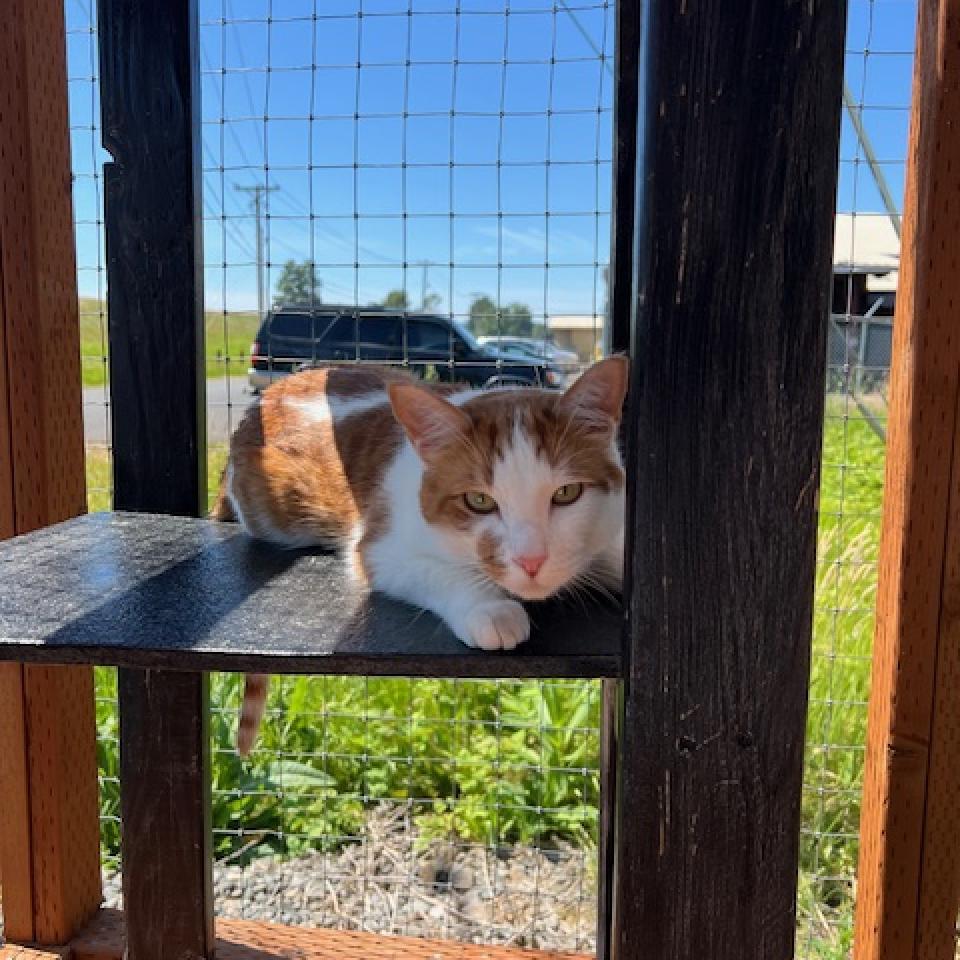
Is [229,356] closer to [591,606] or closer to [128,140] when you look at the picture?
[128,140]

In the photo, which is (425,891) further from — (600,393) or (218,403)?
(600,393)

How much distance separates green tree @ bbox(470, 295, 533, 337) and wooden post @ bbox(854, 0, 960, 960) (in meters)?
0.84

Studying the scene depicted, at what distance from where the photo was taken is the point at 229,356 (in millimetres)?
1910

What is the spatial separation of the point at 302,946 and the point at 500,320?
1196mm

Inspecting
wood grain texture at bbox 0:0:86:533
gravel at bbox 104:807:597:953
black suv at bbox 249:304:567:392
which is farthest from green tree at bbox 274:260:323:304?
gravel at bbox 104:807:597:953

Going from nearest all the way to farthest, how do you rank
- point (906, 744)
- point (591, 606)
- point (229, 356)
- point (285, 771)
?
point (591, 606)
point (906, 744)
point (229, 356)
point (285, 771)

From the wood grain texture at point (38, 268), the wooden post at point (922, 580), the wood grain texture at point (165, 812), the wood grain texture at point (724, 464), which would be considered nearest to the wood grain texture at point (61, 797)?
the wood grain texture at point (165, 812)

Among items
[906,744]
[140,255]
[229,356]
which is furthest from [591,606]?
[229,356]

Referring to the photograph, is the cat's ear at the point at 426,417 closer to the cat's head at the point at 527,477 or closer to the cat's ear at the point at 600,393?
the cat's head at the point at 527,477

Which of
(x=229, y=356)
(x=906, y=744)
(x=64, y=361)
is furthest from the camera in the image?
(x=229, y=356)

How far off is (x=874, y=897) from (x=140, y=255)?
4.26 feet

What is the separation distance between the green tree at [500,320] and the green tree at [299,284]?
0.33 meters

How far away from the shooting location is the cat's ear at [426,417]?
41.0 inches

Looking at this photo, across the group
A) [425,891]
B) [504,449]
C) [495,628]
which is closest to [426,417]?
[504,449]
